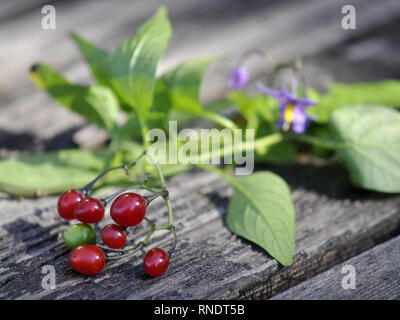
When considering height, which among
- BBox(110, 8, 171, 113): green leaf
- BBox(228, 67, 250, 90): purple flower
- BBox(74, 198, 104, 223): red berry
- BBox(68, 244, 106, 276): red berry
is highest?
BBox(110, 8, 171, 113): green leaf

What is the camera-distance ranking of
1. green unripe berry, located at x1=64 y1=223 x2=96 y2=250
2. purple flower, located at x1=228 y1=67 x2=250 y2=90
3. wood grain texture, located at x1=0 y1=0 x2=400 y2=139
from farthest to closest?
wood grain texture, located at x1=0 y1=0 x2=400 y2=139 → purple flower, located at x1=228 y1=67 x2=250 y2=90 → green unripe berry, located at x1=64 y1=223 x2=96 y2=250

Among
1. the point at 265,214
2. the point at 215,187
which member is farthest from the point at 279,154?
the point at 265,214

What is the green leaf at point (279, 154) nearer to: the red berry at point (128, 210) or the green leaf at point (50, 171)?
the green leaf at point (50, 171)

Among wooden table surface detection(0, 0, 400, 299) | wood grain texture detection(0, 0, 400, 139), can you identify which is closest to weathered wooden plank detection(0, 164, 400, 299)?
wooden table surface detection(0, 0, 400, 299)

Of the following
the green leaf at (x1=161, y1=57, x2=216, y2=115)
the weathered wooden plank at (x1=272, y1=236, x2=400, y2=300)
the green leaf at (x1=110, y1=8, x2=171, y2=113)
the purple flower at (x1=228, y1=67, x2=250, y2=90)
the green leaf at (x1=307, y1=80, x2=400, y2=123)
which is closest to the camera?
the weathered wooden plank at (x1=272, y1=236, x2=400, y2=300)

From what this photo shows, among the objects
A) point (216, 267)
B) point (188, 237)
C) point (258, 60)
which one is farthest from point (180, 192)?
point (258, 60)

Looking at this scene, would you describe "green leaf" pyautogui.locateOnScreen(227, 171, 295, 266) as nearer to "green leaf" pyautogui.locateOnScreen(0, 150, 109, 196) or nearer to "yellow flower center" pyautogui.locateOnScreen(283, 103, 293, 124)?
"yellow flower center" pyautogui.locateOnScreen(283, 103, 293, 124)

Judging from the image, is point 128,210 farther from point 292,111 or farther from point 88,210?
point 292,111
